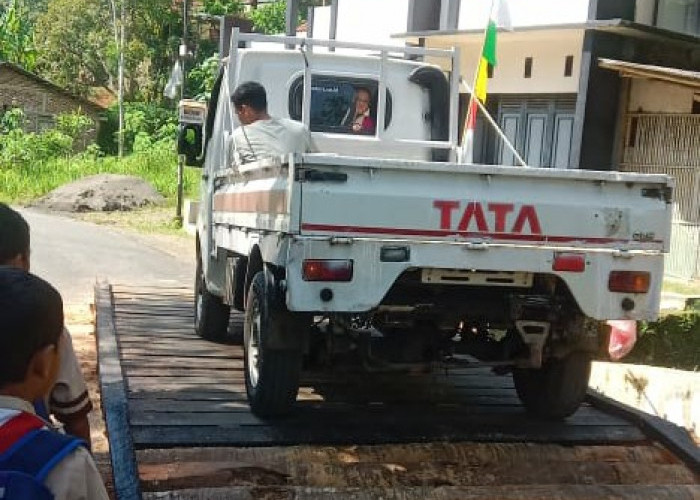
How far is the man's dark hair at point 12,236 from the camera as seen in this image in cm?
282

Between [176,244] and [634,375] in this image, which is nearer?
[634,375]

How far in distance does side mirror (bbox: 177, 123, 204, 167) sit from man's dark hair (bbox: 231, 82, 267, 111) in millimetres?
2039

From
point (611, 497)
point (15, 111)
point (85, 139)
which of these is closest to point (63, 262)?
point (611, 497)

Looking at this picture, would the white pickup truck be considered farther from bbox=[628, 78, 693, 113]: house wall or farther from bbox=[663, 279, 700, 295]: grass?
bbox=[628, 78, 693, 113]: house wall

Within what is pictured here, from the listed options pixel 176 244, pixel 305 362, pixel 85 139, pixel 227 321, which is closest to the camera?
pixel 305 362

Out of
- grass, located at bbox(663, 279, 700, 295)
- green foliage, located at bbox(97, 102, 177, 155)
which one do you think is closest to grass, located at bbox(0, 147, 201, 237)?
green foliage, located at bbox(97, 102, 177, 155)

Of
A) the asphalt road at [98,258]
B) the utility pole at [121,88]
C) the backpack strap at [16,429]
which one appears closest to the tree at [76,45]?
the utility pole at [121,88]

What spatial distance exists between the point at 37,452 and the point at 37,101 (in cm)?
3841

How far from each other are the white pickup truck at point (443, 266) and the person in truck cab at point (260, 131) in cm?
51

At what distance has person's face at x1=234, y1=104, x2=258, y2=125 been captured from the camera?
601 centimetres

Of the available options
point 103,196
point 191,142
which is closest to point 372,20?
point 103,196

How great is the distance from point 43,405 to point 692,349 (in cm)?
834

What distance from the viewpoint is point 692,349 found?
973cm

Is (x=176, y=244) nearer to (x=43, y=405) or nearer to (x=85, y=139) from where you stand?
(x=43, y=405)
